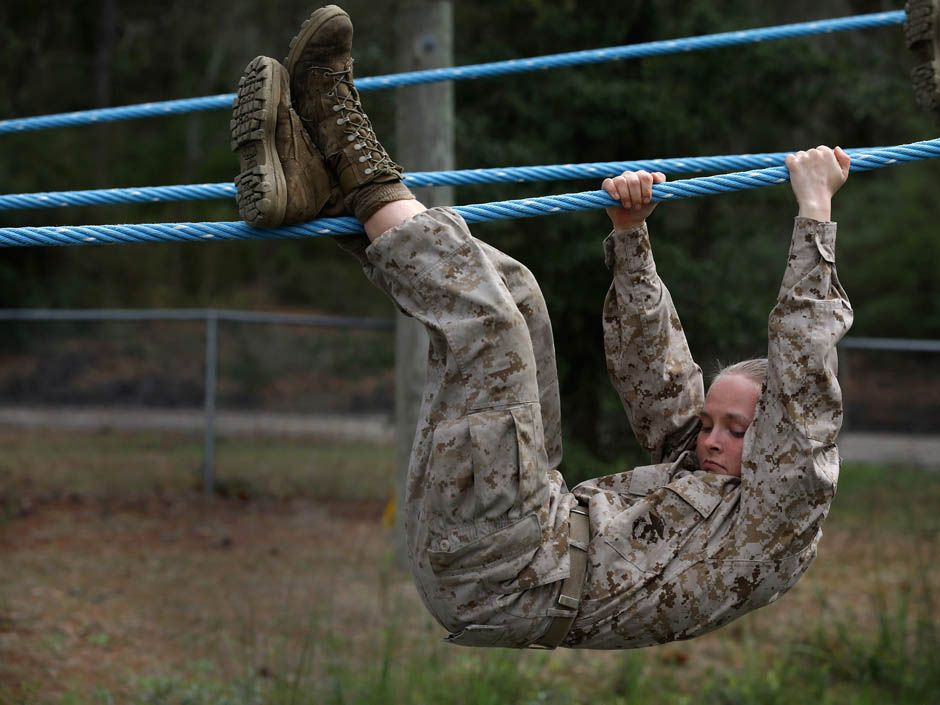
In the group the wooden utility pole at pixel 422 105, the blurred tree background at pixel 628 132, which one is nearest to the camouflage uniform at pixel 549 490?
the wooden utility pole at pixel 422 105

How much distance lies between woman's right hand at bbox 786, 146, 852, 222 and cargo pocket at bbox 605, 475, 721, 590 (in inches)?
23.8

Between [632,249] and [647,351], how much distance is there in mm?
228

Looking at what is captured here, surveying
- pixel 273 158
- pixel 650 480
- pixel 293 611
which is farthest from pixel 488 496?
pixel 293 611

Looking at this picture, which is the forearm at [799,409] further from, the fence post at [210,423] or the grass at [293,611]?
the fence post at [210,423]

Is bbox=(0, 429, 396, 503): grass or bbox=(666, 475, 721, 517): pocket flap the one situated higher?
bbox=(666, 475, 721, 517): pocket flap

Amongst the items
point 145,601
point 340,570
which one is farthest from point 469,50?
point 145,601

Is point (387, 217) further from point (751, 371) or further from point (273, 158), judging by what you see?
point (751, 371)

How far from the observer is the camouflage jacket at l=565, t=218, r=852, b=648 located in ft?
7.39

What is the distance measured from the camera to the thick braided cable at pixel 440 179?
257cm

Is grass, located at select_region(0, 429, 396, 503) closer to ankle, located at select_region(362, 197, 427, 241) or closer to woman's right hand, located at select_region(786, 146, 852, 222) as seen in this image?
ankle, located at select_region(362, 197, 427, 241)

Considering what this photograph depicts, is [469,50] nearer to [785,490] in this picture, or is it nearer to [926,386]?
[926,386]

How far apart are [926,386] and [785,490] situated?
20.2ft

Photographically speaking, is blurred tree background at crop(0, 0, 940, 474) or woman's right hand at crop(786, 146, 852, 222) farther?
blurred tree background at crop(0, 0, 940, 474)

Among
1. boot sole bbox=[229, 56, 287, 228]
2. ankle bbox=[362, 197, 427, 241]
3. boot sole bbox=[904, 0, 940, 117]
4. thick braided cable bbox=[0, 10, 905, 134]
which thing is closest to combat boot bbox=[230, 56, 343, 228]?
boot sole bbox=[229, 56, 287, 228]
